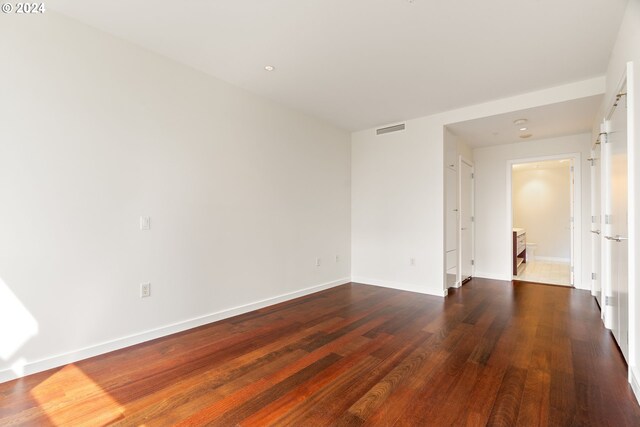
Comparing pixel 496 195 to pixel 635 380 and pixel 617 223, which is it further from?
pixel 635 380

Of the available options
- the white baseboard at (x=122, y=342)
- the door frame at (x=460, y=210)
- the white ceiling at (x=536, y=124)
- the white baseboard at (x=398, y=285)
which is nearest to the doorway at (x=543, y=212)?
the door frame at (x=460, y=210)

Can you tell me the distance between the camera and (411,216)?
4.72 meters

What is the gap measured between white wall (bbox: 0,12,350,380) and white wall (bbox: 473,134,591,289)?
4.05 meters

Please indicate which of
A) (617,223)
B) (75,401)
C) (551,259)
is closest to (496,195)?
(617,223)

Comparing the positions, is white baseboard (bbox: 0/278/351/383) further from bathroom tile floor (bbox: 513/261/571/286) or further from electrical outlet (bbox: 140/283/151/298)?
bathroom tile floor (bbox: 513/261/571/286)

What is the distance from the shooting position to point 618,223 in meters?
2.42

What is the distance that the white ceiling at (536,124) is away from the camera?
361cm

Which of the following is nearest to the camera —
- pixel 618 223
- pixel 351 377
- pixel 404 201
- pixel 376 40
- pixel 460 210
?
pixel 351 377

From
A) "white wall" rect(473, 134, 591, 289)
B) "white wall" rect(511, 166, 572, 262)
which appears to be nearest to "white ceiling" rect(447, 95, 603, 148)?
"white wall" rect(473, 134, 591, 289)

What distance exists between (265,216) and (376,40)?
2.34 m

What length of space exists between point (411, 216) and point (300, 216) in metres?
1.79

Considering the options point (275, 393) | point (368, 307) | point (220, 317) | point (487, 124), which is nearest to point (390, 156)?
point (487, 124)

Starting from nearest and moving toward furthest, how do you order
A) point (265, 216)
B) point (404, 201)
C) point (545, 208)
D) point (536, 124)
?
point (265, 216) → point (536, 124) → point (404, 201) → point (545, 208)

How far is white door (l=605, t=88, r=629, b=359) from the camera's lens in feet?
7.27
